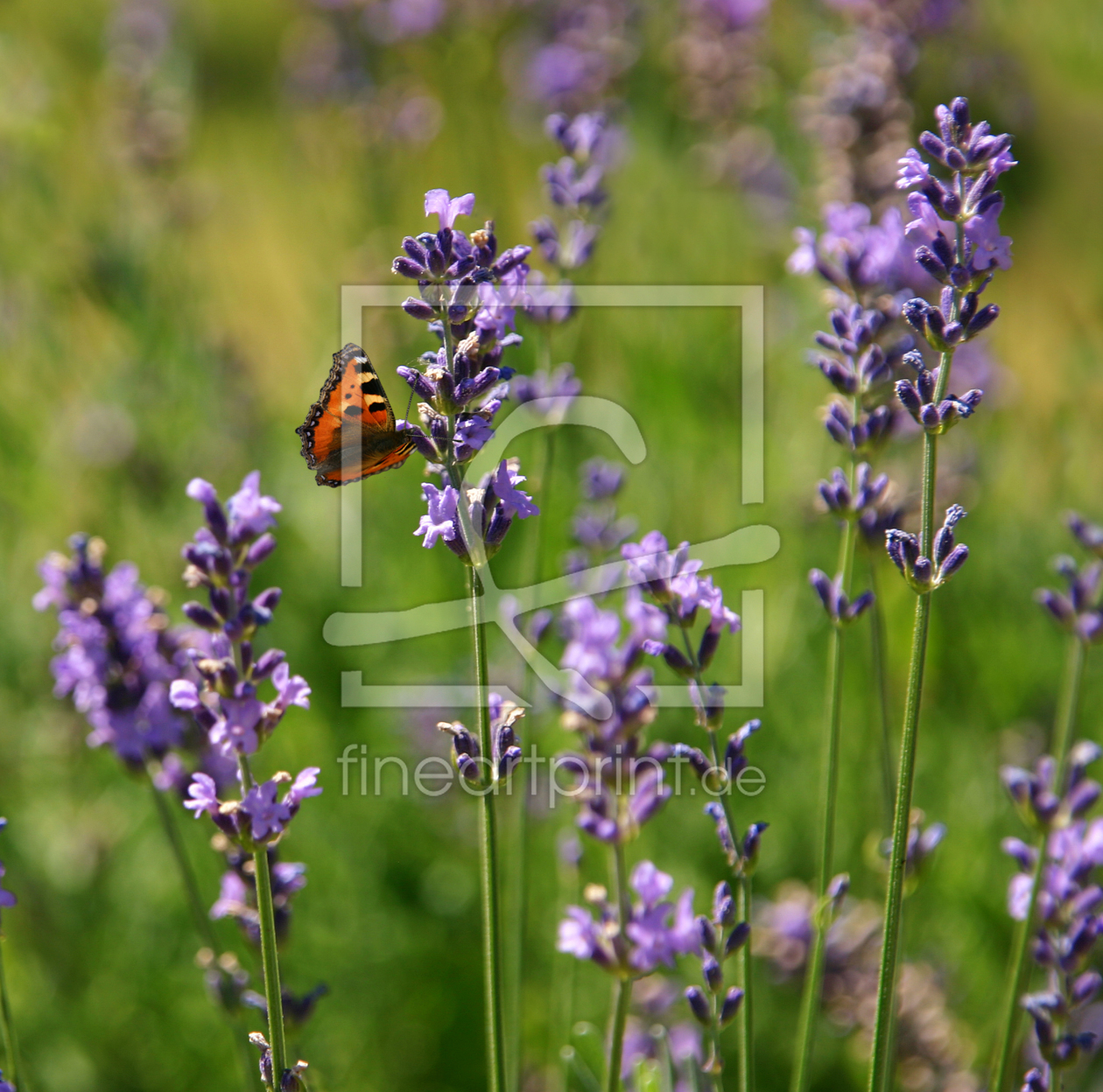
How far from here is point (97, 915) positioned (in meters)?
2.98

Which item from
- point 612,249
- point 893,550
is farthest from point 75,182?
point 893,550

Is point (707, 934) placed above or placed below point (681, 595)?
below

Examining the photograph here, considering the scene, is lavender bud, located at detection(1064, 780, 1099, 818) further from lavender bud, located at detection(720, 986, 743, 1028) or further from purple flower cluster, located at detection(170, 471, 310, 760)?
purple flower cluster, located at detection(170, 471, 310, 760)

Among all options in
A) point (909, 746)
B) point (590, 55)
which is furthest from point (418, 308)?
point (590, 55)

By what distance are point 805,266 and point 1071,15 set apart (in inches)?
199

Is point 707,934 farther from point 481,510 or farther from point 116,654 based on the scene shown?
point 116,654

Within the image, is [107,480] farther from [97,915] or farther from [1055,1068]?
[1055,1068]

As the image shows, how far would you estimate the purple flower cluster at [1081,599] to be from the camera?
1861 mm

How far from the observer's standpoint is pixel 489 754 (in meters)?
1.34

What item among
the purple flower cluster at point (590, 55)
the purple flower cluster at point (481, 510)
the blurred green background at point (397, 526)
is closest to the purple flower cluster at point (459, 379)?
the purple flower cluster at point (481, 510)

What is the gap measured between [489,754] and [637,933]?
362 mm

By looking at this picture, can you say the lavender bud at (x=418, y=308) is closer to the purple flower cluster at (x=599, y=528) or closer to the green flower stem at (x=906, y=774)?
the green flower stem at (x=906, y=774)

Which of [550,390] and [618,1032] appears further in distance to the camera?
[550,390]

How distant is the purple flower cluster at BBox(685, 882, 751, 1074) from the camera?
141 centimetres
